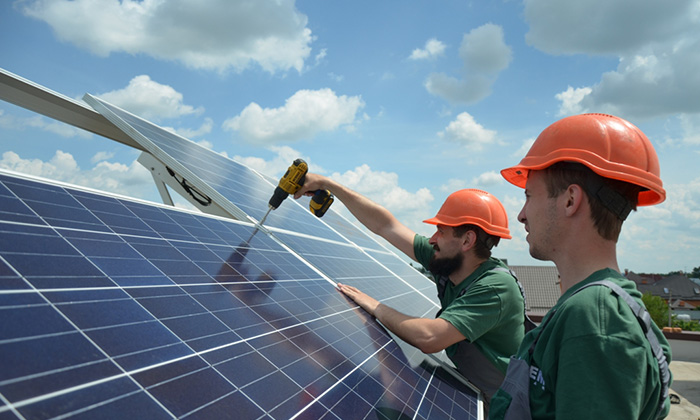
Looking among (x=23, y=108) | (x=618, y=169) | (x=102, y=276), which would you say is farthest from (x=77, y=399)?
(x=23, y=108)

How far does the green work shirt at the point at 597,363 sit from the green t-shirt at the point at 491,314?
178 centimetres

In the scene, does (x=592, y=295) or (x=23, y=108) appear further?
(x=23, y=108)

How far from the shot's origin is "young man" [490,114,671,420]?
178 cm

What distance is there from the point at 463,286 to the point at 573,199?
255 centimetres

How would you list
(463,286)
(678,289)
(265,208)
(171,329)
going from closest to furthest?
1. (171,329)
2. (463,286)
3. (265,208)
4. (678,289)

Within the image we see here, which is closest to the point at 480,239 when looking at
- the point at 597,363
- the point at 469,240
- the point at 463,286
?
the point at 469,240

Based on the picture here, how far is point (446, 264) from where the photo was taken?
506 cm

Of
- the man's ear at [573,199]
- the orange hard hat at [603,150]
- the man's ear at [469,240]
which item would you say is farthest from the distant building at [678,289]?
the man's ear at [573,199]

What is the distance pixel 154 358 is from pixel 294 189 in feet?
11.5

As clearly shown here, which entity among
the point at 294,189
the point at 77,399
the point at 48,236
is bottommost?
the point at 77,399

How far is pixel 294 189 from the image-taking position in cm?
533

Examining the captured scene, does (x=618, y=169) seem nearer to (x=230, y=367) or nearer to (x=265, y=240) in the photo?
(x=230, y=367)

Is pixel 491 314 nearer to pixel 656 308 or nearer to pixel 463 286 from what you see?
pixel 463 286

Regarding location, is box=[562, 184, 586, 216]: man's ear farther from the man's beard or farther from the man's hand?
the man's beard
